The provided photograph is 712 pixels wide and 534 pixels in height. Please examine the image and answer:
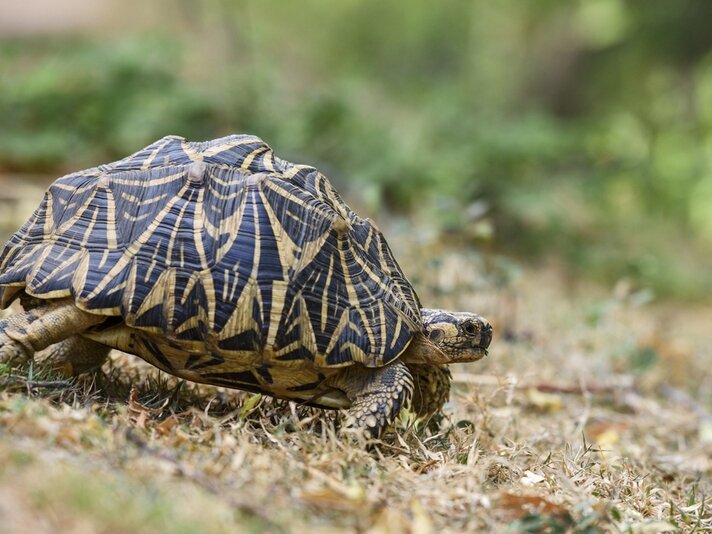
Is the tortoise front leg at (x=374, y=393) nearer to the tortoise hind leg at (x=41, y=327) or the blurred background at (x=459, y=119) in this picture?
the tortoise hind leg at (x=41, y=327)

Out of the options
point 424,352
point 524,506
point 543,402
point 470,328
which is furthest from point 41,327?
point 543,402

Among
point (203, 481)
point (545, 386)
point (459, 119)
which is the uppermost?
point (459, 119)

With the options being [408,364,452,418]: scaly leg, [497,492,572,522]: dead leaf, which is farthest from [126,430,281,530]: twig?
[408,364,452,418]: scaly leg

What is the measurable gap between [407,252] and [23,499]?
526 cm

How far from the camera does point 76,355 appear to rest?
133 inches

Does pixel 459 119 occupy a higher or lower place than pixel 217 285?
higher

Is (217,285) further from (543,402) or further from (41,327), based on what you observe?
(543,402)

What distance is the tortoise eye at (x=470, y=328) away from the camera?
135 inches

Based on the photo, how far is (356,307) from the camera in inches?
127

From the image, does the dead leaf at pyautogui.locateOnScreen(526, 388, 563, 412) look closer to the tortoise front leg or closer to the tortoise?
the tortoise

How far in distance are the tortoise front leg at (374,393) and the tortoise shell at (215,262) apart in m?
0.09

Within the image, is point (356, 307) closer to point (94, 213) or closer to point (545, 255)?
point (94, 213)

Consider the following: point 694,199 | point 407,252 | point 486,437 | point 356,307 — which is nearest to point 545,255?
point 407,252

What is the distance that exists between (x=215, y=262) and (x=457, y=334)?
3.70 feet
